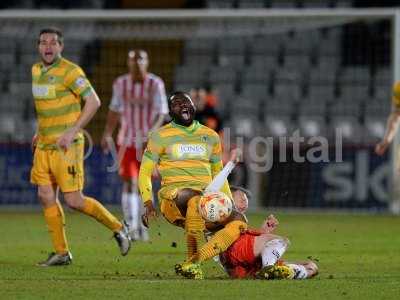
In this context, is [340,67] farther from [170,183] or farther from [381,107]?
[170,183]

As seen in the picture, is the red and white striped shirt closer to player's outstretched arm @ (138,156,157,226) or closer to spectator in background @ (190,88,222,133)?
spectator in background @ (190,88,222,133)

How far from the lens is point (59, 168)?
34.3 feet

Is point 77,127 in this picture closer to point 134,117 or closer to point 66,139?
point 66,139

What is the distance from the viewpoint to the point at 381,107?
66.0 feet

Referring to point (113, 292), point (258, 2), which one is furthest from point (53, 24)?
point (113, 292)

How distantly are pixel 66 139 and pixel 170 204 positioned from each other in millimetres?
1459

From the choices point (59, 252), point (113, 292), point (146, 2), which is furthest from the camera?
point (146, 2)

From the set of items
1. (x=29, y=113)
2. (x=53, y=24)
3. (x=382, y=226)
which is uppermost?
(x=53, y=24)

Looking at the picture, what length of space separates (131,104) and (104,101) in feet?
18.0

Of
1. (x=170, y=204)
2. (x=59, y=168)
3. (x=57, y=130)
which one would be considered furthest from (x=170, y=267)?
(x=57, y=130)

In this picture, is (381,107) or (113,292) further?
(381,107)

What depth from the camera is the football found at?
28.8 feet

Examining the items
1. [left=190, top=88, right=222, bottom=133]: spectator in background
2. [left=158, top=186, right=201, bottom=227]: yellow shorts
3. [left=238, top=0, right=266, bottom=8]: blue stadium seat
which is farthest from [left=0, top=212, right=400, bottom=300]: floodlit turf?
[left=238, top=0, right=266, bottom=8]: blue stadium seat

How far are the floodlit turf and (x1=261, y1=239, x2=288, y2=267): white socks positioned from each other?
193 mm
